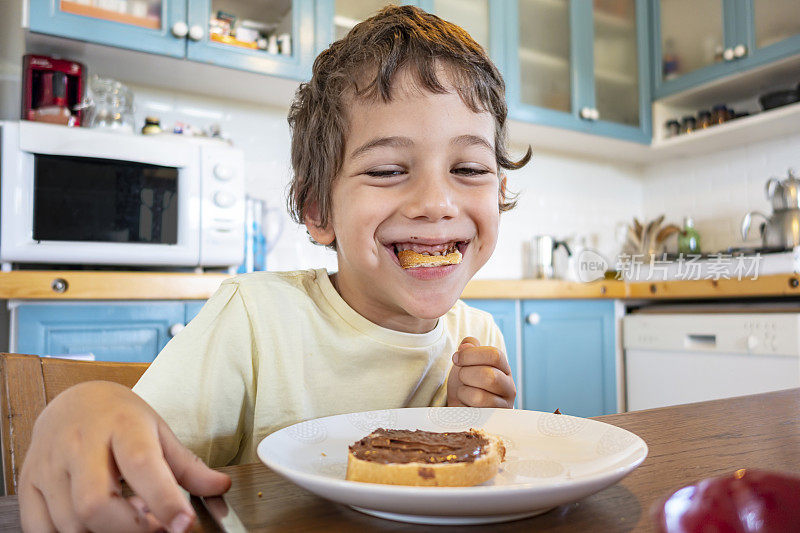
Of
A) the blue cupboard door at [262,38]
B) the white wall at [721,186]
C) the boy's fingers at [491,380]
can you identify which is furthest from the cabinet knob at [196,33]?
the white wall at [721,186]

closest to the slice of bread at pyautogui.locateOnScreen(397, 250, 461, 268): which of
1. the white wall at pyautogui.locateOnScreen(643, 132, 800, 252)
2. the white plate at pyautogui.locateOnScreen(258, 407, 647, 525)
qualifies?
the white plate at pyautogui.locateOnScreen(258, 407, 647, 525)

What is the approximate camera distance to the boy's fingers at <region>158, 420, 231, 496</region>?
0.38 metres

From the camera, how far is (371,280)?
0.82 metres

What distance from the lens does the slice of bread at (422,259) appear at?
2.56ft

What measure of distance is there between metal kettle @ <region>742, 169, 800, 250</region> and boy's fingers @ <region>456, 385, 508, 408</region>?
7.17 feet

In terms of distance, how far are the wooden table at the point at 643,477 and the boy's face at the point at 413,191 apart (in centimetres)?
30

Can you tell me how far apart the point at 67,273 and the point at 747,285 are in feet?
7.46

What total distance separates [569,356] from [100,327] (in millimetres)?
1758

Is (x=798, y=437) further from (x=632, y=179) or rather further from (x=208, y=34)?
(x=632, y=179)

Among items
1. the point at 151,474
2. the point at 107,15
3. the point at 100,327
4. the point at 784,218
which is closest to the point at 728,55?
the point at 784,218

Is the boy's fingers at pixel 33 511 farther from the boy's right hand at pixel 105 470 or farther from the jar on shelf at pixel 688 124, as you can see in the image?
the jar on shelf at pixel 688 124

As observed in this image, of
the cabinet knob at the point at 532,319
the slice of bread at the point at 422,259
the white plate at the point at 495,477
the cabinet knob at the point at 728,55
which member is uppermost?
the cabinet knob at the point at 728,55

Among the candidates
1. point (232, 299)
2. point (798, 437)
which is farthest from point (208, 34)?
point (798, 437)

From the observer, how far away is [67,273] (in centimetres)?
148
